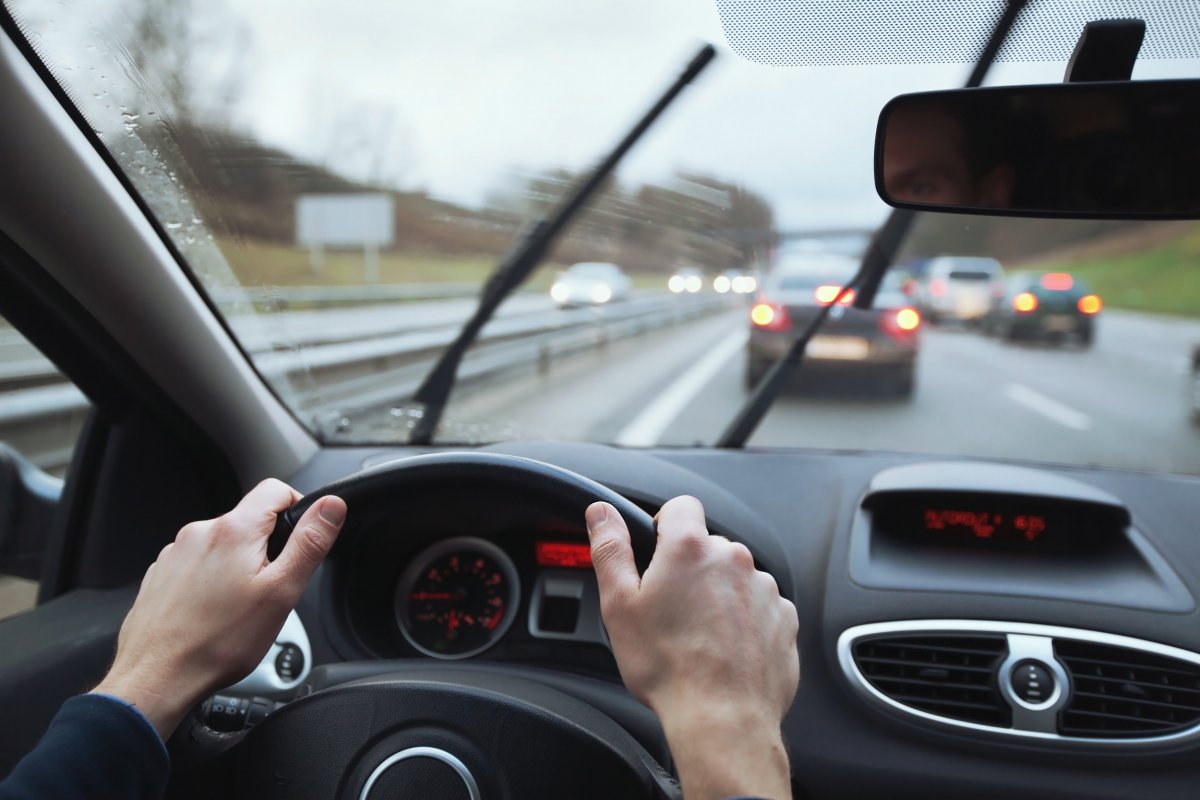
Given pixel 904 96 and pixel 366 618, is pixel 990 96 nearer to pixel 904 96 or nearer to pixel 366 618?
pixel 904 96

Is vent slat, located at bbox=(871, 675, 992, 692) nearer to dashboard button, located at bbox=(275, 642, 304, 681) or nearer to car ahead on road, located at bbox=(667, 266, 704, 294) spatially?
dashboard button, located at bbox=(275, 642, 304, 681)

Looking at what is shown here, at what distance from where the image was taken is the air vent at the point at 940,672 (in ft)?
8.04

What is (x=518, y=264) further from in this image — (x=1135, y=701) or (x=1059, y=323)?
(x=1059, y=323)

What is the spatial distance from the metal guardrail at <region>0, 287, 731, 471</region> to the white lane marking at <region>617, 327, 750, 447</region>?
0.78ft

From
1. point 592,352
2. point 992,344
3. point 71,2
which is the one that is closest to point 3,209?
point 71,2

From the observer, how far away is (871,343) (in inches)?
152

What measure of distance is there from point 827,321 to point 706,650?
2072 mm

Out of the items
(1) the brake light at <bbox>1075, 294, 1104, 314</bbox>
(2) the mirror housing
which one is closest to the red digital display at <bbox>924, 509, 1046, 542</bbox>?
(2) the mirror housing

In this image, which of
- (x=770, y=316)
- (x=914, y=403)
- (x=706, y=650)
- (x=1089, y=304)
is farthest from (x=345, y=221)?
(x=1089, y=304)

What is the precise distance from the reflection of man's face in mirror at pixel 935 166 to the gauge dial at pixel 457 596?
1498 mm

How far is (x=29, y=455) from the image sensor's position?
112 inches

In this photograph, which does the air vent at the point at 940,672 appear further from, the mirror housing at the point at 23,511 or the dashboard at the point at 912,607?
the mirror housing at the point at 23,511

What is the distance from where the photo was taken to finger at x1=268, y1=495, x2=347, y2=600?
1.54 meters

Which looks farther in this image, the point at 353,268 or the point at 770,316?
the point at 353,268
